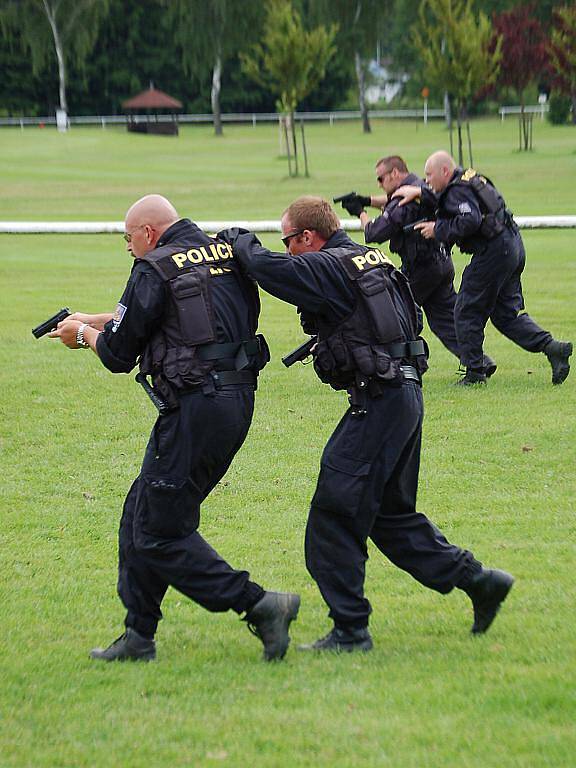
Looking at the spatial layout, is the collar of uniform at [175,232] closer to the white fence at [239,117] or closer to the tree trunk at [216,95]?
the tree trunk at [216,95]

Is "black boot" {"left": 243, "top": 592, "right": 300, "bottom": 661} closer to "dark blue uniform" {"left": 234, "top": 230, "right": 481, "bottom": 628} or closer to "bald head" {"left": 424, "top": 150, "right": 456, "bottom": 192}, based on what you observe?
"dark blue uniform" {"left": 234, "top": 230, "right": 481, "bottom": 628}

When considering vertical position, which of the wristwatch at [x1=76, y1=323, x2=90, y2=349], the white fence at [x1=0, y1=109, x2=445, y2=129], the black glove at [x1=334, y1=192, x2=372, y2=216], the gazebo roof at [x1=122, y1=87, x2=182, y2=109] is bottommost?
the wristwatch at [x1=76, y1=323, x2=90, y2=349]

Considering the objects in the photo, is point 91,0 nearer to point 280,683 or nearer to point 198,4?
point 198,4

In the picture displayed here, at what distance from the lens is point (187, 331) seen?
Result: 193 inches

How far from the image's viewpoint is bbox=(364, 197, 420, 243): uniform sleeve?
1025cm

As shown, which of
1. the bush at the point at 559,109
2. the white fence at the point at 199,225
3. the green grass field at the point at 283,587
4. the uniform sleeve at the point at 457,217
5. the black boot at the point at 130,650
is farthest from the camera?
the bush at the point at 559,109

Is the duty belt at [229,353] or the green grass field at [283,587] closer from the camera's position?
the green grass field at [283,587]

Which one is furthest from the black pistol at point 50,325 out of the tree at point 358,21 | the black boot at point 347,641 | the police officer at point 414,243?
the tree at point 358,21

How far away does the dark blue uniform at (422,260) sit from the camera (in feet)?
33.9

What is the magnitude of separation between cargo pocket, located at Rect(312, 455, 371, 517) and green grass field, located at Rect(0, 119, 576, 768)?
657 millimetres

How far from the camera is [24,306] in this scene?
15.7 m

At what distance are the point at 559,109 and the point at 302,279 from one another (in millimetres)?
55526

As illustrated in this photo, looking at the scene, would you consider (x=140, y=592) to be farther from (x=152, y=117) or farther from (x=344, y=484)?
(x=152, y=117)

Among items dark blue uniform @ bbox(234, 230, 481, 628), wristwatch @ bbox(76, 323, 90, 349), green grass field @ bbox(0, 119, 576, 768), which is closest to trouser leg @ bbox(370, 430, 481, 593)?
dark blue uniform @ bbox(234, 230, 481, 628)
